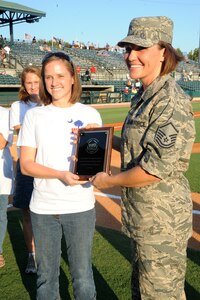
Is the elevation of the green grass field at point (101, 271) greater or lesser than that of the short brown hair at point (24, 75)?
lesser

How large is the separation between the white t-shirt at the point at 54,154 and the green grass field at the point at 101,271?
4.08 ft

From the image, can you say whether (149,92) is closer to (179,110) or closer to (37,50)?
(179,110)

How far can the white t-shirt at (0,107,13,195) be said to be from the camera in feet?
11.3

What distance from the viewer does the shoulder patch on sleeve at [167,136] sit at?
178 cm

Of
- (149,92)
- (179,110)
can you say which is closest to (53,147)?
(149,92)

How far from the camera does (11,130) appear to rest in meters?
3.49

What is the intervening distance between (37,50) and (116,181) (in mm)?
38665

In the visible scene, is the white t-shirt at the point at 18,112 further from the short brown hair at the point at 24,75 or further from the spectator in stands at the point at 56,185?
the spectator in stands at the point at 56,185

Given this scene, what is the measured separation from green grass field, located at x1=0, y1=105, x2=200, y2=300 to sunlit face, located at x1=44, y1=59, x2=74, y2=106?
1826 millimetres

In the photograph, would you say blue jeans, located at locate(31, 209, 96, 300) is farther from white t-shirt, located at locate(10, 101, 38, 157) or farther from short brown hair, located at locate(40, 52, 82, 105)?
white t-shirt, located at locate(10, 101, 38, 157)

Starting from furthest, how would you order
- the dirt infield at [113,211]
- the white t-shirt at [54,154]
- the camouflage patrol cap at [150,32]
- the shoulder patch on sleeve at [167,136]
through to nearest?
the dirt infield at [113,211] → the white t-shirt at [54,154] → the camouflage patrol cap at [150,32] → the shoulder patch on sleeve at [167,136]

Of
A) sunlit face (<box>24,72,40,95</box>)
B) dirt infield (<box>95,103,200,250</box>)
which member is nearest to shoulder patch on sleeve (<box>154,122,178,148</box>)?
sunlit face (<box>24,72,40,95</box>)

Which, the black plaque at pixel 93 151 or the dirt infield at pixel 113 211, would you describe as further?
the dirt infield at pixel 113 211

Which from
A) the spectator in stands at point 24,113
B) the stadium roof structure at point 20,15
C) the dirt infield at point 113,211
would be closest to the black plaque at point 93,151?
the spectator in stands at point 24,113
